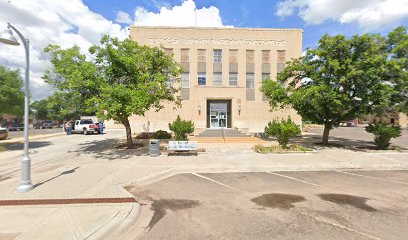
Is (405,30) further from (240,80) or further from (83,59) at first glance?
(83,59)

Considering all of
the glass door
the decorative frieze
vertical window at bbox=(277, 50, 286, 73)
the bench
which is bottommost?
the bench

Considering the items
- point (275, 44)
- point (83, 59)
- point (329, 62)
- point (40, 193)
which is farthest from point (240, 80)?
point (40, 193)

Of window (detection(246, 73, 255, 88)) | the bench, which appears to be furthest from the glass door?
the bench

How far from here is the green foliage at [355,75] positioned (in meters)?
14.0

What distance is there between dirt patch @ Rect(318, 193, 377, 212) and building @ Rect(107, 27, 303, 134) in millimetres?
22412

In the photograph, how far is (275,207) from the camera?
582cm

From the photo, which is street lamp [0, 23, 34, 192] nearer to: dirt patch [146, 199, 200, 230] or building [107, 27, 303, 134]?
dirt patch [146, 199, 200, 230]

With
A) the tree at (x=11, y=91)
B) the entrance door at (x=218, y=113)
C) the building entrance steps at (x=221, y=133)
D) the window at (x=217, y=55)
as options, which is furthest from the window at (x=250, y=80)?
the tree at (x=11, y=91)

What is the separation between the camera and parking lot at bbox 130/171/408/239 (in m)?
4.51

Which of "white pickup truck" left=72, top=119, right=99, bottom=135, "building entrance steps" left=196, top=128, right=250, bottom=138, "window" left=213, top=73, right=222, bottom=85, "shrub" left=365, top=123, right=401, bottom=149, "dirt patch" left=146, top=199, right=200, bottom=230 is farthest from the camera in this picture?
"window" left=213, top=73, right=222, bottom=85

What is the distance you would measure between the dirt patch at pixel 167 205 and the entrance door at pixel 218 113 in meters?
22.9

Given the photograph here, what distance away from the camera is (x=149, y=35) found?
29719 mm

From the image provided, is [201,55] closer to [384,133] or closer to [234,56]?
[234,56]

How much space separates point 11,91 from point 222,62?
2292 centimetres
